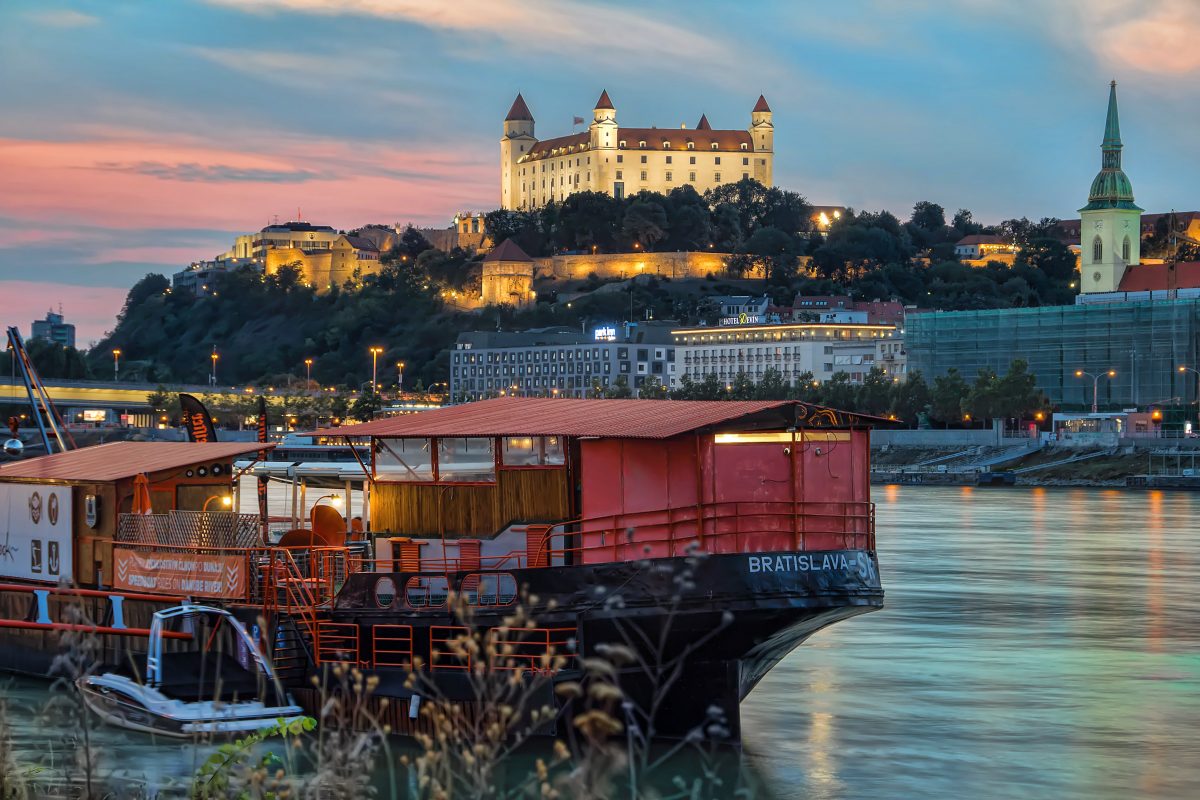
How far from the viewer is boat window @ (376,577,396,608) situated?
65.2 ft

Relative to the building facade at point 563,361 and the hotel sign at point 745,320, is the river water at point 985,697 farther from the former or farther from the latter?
the hotel sign at point 745,320

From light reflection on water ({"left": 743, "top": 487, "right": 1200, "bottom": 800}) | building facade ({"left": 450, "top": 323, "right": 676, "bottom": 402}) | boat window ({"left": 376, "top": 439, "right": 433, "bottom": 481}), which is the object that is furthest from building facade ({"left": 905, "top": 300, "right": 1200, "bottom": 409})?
boat window ({"left": 376, "top": 439, "right": 433, "bottom": 481})

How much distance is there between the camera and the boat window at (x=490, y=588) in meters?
19.2

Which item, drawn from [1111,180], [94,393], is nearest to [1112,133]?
[1111,180]

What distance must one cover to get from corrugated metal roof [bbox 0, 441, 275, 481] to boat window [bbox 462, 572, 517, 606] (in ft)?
16.1

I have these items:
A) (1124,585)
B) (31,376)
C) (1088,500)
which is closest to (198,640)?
(31,376)

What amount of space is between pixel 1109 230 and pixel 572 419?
500ft

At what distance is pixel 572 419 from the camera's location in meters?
20.5

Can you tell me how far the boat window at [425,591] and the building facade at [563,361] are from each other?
146 m

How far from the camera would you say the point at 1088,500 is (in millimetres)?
90250

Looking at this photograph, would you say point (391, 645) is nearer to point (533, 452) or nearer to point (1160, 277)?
point (533, 452)

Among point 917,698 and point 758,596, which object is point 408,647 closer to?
point 758,596

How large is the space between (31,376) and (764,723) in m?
21.2

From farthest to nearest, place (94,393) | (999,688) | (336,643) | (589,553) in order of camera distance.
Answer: (94,393) < (999,688) < (336,643) < (589,553)
